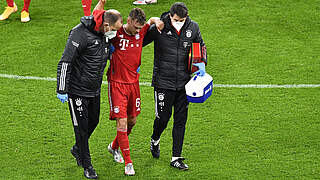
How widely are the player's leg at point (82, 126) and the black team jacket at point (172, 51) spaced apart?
0.95 metres

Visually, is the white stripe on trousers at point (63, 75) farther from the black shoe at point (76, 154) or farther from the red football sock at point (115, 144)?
the red football sock at point (115, 144)

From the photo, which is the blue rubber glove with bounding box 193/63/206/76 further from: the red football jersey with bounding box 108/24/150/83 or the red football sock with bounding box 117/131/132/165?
the red football sock with bounding box 117/131/132/165

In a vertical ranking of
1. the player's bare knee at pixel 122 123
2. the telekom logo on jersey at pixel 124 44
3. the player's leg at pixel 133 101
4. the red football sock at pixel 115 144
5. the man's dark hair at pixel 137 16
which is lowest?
the red football sock at pixel 115 144

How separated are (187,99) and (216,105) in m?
2.31

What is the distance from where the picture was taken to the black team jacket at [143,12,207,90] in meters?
6.85

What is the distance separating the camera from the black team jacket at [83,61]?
630 cm

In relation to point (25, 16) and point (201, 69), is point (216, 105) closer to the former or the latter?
point (201, 69)

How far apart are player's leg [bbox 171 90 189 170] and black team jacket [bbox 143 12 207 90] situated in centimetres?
14

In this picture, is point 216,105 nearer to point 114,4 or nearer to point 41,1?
point 114,4

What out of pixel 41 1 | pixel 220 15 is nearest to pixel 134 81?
pixel 220 15

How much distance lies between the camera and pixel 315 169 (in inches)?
276

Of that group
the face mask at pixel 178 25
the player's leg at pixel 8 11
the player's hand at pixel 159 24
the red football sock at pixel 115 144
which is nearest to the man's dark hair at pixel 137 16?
the player's hand at pixel 159 24

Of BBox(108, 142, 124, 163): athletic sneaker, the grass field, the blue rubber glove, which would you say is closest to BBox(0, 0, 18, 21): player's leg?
the grass field

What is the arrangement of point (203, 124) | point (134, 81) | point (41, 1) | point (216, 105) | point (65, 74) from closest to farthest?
point (65, 74)
point (134, 81)
point (203, 124)
point (216, 105)
point (41, 1)
